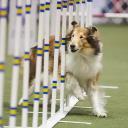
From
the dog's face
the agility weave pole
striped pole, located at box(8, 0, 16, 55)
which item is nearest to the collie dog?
the dog's face

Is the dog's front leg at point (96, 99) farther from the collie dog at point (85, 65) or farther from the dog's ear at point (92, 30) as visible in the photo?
the dog's ear at point (92, 30)

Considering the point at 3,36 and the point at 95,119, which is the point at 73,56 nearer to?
the point at 95,119

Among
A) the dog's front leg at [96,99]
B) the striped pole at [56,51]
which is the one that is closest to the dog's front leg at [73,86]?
the dog's front leg at [96,99]

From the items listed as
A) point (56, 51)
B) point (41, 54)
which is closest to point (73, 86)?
point (56, 51)

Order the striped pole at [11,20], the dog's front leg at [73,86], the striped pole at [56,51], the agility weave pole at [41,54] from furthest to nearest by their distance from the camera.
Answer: the striped pole at [11,20]
the dog's front leg at [73,86]
the striped pole at [56,51]
the agility weave pole at [41,54]

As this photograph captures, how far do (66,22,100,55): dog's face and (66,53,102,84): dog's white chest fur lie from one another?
126 millimetres

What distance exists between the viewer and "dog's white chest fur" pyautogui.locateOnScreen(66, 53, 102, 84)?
6.92 m

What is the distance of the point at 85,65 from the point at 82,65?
0.12 ft

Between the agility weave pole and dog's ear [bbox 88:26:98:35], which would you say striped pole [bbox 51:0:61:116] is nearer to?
the agility weave pole

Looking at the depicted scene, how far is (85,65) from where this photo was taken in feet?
22.9

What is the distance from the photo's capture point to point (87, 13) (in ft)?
27.5

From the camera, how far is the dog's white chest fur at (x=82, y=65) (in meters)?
6.92

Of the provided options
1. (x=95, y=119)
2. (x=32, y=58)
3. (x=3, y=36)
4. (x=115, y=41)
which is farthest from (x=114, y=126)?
(x=115, y=41)

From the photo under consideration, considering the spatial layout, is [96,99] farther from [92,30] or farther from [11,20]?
[11,20]
